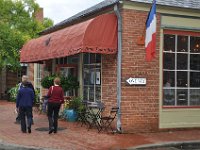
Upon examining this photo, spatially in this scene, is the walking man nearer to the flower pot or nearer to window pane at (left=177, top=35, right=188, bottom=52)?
the flower pot

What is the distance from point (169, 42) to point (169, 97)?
5.90ft

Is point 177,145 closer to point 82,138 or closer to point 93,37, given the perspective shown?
point 82,138

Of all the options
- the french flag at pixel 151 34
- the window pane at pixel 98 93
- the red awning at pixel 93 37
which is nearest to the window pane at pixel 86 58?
the window pane at pixel 98 93

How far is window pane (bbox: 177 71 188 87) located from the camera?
1461 cm

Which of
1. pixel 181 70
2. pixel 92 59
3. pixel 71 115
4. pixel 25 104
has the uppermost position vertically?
pixel 92 59

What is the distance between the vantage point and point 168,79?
47.5 ft

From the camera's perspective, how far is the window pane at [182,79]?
14.6 metres

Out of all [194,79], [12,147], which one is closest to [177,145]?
[194,79]

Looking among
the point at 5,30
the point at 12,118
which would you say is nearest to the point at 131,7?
the point at 12,118

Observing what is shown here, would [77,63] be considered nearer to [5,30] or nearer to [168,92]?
[168,92]

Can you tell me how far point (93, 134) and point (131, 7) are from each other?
4.06 meters

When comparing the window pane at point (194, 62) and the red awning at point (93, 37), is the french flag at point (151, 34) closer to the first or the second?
the red awning at point (93, 37)

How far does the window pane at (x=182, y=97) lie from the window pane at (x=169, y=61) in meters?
0.85

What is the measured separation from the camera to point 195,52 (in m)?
14.9
